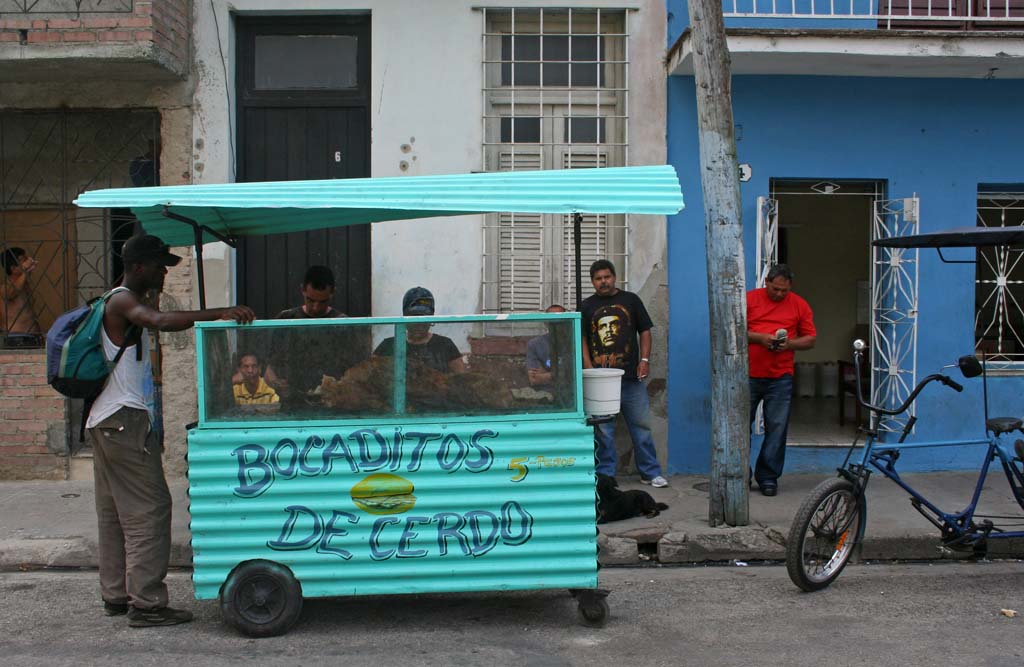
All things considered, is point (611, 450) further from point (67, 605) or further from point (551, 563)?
point (67, 605)

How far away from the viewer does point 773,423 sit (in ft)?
23.7

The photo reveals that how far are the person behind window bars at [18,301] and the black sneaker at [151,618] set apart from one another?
14.0 feet

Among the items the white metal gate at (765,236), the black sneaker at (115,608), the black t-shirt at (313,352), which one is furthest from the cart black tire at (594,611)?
the white metal gate at (765,236)

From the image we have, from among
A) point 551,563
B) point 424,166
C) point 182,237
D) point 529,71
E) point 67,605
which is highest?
point 529,71

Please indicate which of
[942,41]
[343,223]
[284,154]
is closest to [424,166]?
[284,154]

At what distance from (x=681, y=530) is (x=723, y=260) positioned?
1.77 meters

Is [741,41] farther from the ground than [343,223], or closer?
farther from the ground

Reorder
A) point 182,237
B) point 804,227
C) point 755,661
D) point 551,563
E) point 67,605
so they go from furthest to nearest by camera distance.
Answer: point 804,227 → point 182,237 → point 67,605 → point 551,563 → point 755,661

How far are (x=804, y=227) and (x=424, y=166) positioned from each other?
18.8ft

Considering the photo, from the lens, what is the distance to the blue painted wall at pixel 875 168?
26.0 feet

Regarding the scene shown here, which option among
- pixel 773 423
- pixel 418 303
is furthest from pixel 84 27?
pixel 773 423

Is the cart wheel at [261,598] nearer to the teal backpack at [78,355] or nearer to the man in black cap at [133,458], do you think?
the man in black cap at [133,458]

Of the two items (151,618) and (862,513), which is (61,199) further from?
(862,513)

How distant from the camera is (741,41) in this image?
283 inches
